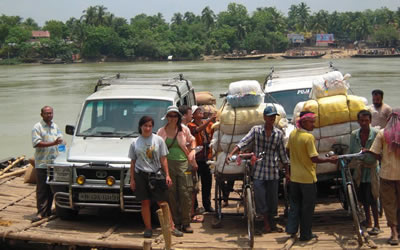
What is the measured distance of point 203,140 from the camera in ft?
25.6

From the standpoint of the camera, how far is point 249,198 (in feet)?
20.8

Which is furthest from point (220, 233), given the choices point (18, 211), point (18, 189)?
point (18, 189)

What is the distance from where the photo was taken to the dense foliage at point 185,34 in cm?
12788

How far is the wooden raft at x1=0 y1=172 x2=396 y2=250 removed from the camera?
6.25 metres

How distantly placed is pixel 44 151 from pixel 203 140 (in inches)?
84.1

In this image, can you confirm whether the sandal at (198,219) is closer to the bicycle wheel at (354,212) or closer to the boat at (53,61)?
the bicycle wheel at (354,212)

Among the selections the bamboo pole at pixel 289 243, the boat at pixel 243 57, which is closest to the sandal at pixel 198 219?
the bamboo pole at pixel 289 243

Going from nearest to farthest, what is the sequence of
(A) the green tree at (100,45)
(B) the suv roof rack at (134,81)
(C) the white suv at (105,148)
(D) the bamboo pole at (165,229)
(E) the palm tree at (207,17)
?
1. (D) the bamboo pole at (165,229)
2. (C) the white suv at (105,148)
3. (B) the suv roof rack at (134,81)
4. (A) the green tree at (100,45)
5. (E) the palm tree at (207,17)

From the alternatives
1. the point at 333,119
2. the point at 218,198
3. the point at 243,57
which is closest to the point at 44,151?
the point at 218,198

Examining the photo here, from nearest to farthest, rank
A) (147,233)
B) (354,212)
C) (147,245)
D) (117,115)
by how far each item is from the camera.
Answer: (147,245)
(354,212)
(147,233)
(117,115)

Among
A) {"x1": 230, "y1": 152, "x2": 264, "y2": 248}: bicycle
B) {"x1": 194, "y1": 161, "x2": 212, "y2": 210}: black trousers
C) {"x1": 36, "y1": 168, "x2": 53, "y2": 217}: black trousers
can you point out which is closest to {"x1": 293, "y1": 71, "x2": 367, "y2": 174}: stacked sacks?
{"x1": 230, "y1": 152, "x2": 264, "y2": 248}: bicycle

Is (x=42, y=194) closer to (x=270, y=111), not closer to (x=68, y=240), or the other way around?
(x=68, y=240)

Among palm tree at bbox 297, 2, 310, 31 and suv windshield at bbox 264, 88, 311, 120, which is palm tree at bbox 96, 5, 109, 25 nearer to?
palm tree at bbox 297, 2, 310, 31

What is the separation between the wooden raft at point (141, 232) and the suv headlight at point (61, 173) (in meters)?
0.61
